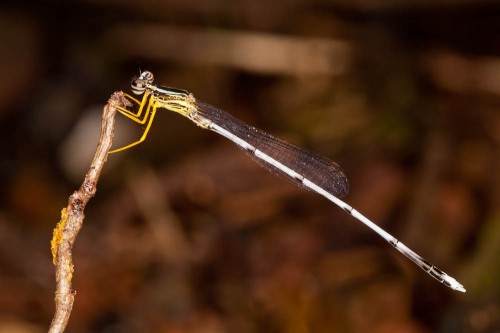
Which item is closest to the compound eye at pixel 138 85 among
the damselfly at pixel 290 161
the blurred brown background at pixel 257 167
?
the damselfly at pixel 290 161

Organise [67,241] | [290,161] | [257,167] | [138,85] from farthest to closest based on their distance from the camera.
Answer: [257,167], [290,161], [138,85], [67,241]

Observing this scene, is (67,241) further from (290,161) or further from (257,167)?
(257,167)

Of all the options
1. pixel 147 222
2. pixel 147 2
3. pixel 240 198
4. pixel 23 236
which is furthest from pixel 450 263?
pixel 147 2

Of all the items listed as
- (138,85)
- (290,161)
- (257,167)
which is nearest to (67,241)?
(138,85)

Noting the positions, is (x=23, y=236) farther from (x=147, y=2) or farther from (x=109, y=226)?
(x=147, y=2)

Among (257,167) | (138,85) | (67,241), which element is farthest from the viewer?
(257,167)

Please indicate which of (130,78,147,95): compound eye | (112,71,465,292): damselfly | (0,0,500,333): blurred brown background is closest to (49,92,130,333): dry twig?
(130,78,147,95): compound eye

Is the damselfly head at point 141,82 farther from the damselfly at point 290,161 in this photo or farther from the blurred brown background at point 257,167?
the blurred brown background at point 257,167

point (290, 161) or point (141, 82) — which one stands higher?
point (290, 161)

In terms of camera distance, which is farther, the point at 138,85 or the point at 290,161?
the point at 290,161
